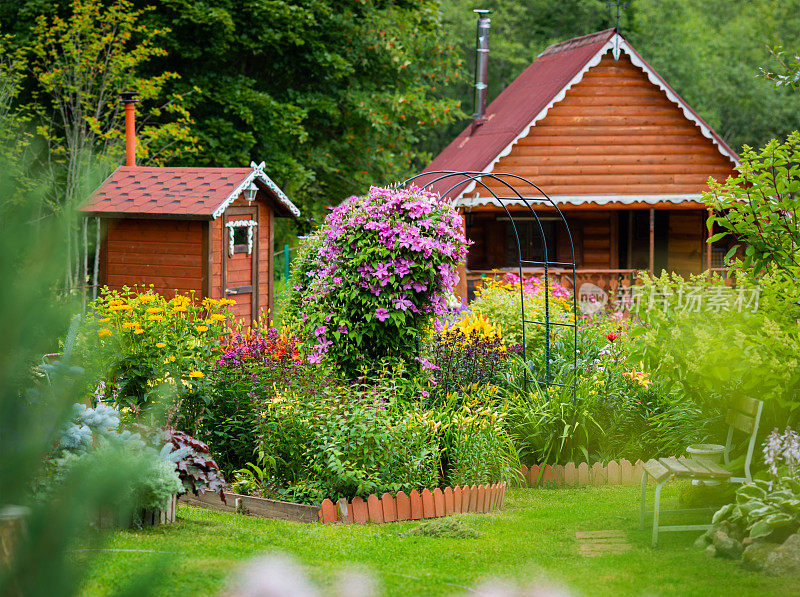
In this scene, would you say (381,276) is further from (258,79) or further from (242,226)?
(258,79)

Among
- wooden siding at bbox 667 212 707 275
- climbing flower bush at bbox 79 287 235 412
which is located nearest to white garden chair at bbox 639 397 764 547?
climbing flower bush at bbox 79 287 235 412

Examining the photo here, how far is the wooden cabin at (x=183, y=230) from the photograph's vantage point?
1314 centimetres

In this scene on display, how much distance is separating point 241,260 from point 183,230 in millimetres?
1233

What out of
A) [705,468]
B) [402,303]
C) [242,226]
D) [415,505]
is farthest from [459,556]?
[242,226]

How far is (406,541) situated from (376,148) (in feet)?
61.0

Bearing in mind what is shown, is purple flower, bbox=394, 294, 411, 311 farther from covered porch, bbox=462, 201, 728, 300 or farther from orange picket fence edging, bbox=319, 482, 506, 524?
covered porch, bbox=462, 201, 728, 300

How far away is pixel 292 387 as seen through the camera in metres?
7.92

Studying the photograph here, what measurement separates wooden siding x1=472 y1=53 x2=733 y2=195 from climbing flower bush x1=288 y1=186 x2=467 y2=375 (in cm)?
1100

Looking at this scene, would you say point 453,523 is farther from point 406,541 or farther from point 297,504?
point 297,504

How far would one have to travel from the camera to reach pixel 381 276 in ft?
27.1

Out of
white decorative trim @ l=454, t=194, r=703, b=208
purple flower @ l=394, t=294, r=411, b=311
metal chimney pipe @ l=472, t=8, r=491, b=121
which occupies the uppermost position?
metal chimney pipe @ l=472, t=8, r=491, b=121

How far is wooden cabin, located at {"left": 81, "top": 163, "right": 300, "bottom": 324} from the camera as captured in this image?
13.1m

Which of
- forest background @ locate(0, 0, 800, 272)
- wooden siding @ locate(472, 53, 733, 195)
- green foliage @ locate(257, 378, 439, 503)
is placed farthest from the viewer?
wooden siding @ locate(472, 53, 733, 195)

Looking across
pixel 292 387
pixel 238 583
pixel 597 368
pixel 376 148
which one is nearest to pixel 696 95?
pixel 376 148
